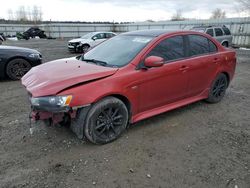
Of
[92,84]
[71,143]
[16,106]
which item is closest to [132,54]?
[92,84]

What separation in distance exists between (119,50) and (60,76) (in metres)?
1.22

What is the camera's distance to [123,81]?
3.37 metres

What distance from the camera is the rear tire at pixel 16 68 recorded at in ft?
24.0

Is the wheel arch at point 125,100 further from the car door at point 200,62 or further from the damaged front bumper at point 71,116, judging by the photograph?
the car door at point 200,62

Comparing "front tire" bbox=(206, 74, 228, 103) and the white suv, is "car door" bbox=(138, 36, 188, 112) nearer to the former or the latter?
"front tire" bbox=(206, 74, 228, 103)

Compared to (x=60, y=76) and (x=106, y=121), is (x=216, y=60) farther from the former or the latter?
(x=60, y=76)

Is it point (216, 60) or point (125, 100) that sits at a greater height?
point (216, 60)

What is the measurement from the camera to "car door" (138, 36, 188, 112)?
3.68 m

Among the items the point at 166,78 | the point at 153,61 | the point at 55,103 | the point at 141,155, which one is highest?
the point at 153,61

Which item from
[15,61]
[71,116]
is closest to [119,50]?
[71,116]

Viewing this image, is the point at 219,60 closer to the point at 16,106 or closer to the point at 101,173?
the point at 101,173

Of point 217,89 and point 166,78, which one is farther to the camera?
point 217,89

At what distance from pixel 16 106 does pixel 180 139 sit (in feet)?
12.0

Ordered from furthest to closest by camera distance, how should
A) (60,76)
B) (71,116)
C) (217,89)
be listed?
(217,89), (60,76), (71,116)
